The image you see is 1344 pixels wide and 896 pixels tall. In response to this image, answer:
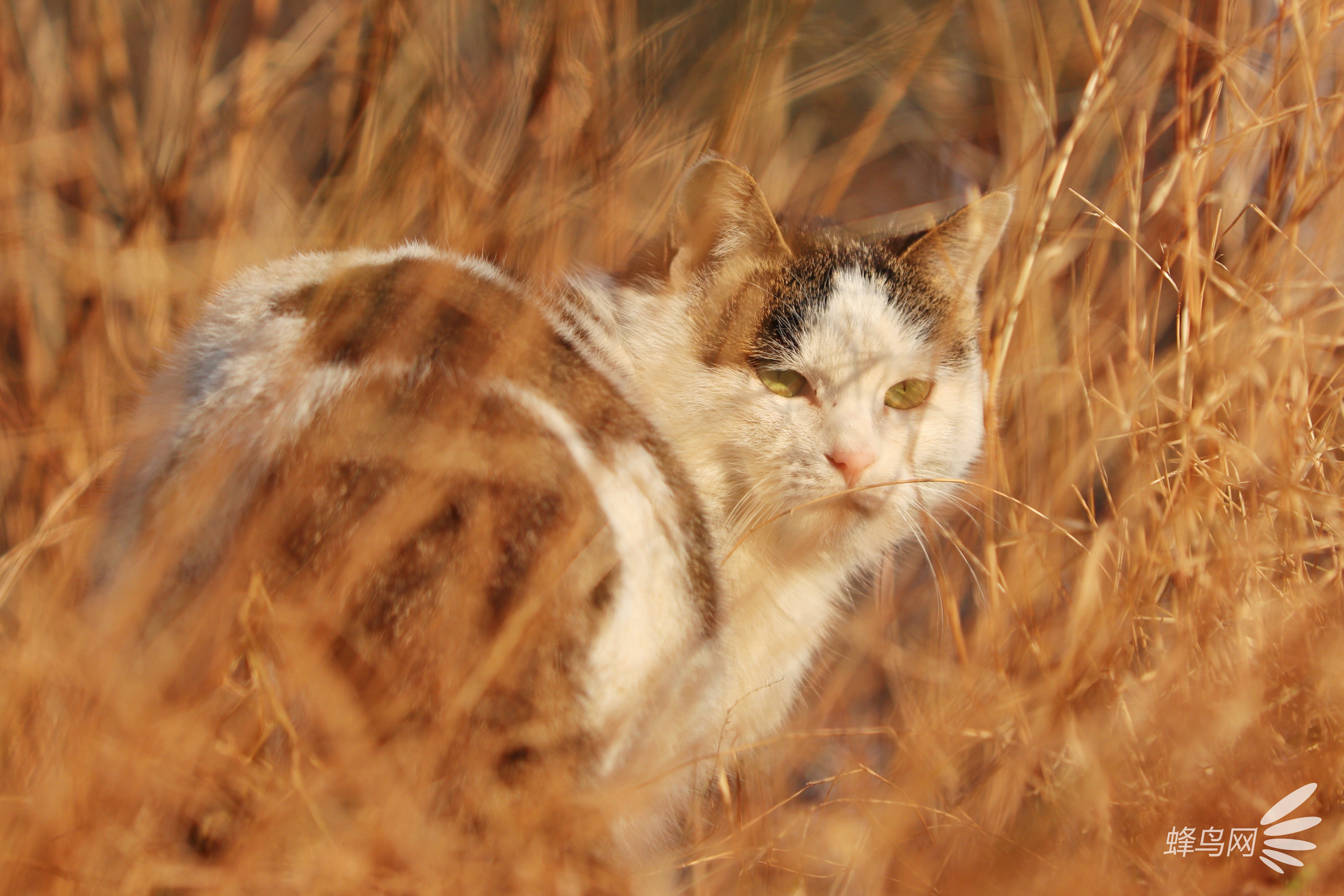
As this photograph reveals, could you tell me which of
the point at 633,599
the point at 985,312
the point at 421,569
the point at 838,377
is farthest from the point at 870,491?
the point at 421,569

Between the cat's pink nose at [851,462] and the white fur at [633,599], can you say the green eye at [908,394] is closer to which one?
the cat's pink nose at [851,462]

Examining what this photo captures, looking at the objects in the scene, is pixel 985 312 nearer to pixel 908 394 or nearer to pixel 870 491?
pixel 908 394

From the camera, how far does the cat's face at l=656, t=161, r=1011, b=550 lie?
1.02 metres

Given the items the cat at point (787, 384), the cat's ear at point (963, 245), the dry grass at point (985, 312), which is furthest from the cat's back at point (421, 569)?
the cat's ear at point (963, 245)

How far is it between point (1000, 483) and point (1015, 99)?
1.73 feet

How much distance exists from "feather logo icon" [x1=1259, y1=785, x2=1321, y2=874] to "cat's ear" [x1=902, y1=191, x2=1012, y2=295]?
64 centimetres

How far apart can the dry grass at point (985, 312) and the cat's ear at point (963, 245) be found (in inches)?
1.4

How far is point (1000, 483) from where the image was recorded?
3.49 ft

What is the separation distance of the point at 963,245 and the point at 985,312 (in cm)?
10

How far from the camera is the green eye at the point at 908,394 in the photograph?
1.13 meters

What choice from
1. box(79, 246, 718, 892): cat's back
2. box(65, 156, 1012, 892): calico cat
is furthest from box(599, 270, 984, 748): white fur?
box(79, 246, 718, 892): cat's back

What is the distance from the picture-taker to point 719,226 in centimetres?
107

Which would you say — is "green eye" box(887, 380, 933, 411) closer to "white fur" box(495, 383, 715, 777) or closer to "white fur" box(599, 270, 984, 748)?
"white fur" box(599, 270, 984, 748)

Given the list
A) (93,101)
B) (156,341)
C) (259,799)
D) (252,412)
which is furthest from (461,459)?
(93,101)
